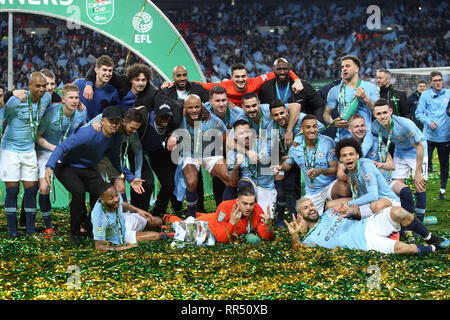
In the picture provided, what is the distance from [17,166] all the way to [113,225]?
1.47 meters

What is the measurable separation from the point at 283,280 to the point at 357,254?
3.26 ft

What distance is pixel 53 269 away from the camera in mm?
4859

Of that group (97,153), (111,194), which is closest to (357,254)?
(111,194)

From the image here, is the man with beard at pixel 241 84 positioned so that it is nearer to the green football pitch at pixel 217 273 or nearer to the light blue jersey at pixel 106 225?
the green football pitch at pixel 217 273

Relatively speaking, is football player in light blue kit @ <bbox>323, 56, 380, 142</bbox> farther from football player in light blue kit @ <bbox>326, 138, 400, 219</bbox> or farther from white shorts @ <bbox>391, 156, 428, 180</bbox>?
football player in light blue kit @ <bbox>326, 138, 400, 219</bbox>

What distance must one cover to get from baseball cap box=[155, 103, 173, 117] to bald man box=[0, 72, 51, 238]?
1225 millimetres

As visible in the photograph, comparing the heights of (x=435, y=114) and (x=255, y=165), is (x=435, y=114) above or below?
above

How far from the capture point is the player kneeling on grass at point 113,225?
18.2 feet

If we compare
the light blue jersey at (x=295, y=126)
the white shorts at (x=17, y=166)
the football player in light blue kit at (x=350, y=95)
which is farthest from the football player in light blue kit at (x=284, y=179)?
the white shorts at (x=17, y=166)

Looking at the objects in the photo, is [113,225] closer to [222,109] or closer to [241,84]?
[222,109]

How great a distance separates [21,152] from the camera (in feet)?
21.0

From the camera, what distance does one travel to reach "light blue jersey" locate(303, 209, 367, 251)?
17.6 ft

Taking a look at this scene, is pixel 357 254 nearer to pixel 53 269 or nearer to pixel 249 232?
pixel 249 232

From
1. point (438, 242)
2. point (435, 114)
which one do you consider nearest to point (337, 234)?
point (438, 242)
